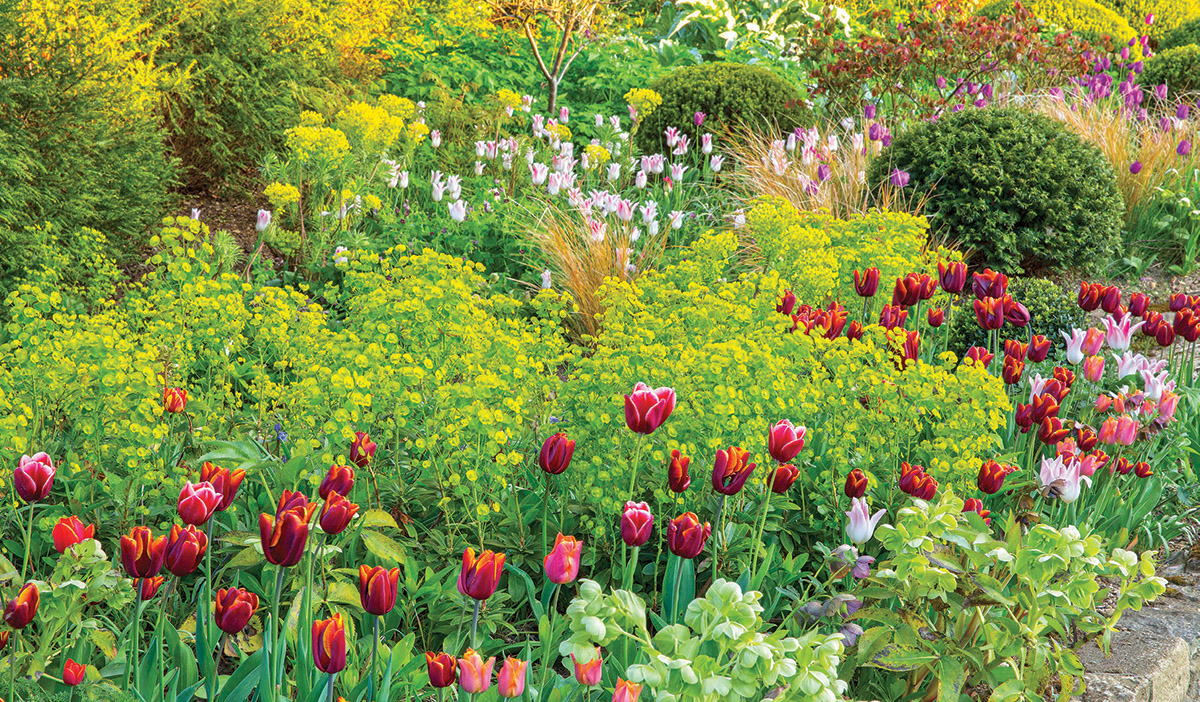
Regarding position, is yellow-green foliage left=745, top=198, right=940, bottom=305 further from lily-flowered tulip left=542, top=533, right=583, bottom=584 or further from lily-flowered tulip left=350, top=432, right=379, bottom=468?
lily-flowered tulip left=542, top=533, right=583, bottom=584

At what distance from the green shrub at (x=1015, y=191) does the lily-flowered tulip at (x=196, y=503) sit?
5.17m

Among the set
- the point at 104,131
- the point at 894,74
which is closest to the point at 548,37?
the point at 894,74

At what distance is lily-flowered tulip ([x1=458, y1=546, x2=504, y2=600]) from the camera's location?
5.46ft

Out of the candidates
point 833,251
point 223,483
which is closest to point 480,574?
point 223,483

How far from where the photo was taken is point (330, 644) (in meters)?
1.56

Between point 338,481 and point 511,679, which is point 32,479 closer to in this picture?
point 338,481

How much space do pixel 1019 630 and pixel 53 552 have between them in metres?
2.59

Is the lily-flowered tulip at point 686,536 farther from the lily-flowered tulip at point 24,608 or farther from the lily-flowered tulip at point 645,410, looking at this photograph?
the lily-flowered tulip at point 24,608

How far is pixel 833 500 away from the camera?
2875mm

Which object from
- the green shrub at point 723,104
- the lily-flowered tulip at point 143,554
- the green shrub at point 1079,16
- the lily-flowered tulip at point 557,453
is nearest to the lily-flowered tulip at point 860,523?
the lily-flowered tulip at point 557,453

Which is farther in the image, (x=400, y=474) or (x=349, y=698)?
(x=400, y=474)

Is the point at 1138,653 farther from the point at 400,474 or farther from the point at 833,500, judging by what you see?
the point at 400,474

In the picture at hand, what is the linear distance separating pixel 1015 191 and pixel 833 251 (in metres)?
2.24

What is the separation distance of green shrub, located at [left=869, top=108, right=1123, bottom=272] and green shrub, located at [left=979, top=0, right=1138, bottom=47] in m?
8.68
